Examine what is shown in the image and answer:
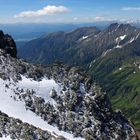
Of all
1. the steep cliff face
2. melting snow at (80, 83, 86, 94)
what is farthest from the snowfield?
the steep cliff face

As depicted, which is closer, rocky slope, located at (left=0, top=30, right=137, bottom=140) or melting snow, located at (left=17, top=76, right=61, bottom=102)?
rocky slope, located at (left=0, top=30, right=137, bottom=140)

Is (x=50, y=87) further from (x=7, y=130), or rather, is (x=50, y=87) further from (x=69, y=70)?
(x=7, y=130)

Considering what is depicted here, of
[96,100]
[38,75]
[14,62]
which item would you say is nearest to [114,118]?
[96,100]

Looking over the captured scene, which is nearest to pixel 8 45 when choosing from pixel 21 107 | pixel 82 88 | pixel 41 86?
pixel 41 86

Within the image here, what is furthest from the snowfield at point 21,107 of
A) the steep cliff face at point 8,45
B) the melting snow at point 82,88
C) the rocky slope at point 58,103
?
the steep cliff face at point 8,45

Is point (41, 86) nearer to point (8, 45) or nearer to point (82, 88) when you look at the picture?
point (82, 88)

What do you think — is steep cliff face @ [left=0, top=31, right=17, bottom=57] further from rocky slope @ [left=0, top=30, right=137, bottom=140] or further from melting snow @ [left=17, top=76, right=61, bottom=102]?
melting snow @ [left=17, top=76, right=61, bottom=102]

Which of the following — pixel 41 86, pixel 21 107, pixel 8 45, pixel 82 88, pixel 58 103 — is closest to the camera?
pixel 21 107

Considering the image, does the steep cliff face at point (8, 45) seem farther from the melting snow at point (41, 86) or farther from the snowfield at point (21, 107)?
the snowfield at point (21, 107)
